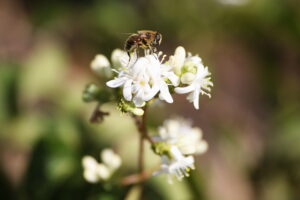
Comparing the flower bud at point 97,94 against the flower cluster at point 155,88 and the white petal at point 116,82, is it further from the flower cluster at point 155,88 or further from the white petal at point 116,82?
the white petal at point 116,82

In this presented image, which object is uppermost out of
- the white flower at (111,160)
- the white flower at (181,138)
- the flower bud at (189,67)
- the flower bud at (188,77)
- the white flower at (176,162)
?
the flower bud at (189,67)

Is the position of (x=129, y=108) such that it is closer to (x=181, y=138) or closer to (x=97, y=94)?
(x=97, y=94)

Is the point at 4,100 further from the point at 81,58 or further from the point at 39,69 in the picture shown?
the point at 81,58

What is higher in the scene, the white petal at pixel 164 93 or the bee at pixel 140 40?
the bee at pixel 140 40

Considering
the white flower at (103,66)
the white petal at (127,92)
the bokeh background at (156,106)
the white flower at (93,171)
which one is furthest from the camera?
the bokeh background at (156,106)

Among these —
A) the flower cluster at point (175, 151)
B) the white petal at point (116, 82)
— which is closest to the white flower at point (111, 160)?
the flower cluster at point (175, 151)

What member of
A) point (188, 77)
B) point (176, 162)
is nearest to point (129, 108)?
point (188, 77)

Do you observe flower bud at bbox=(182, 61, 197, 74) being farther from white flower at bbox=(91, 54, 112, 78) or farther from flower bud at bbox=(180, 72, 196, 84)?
white flower at bbox=(91, 54, 112, 78)

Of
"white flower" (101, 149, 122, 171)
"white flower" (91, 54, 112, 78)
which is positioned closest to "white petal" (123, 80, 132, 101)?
"white flower" (91, 54, 112, 78)
